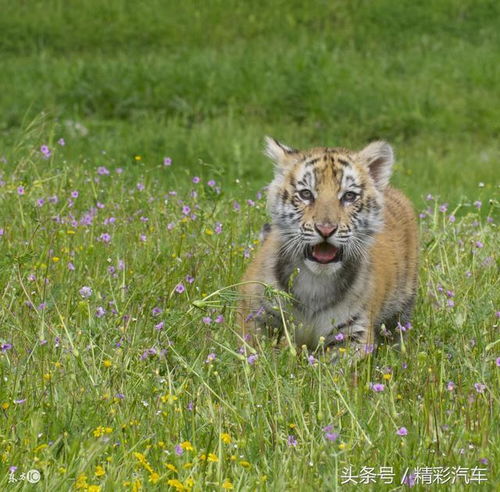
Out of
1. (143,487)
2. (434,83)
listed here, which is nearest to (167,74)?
(434,83)

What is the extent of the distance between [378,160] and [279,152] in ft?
2.20

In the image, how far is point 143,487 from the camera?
14.1 ft

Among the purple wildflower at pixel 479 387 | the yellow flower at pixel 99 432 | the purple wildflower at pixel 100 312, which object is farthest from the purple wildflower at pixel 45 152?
the purple wildflower at pixel 479 387

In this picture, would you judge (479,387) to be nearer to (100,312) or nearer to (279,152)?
(100,312)

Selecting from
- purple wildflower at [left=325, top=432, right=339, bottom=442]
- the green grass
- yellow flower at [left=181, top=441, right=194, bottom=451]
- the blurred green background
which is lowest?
the blurred green background

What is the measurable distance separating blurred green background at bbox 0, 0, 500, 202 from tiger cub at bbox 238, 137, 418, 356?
5266 mm

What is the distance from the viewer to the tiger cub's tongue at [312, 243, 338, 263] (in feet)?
22.0

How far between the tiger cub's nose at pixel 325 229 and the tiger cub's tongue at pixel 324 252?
237mm

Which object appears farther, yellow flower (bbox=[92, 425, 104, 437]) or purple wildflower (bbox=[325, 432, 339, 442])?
yellow flower (bbox=[92, 425, 104, 437])

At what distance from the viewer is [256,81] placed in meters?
17.4

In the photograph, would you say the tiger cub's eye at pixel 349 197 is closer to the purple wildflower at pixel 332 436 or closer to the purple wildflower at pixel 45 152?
the purple wildflower at pixel 332 436

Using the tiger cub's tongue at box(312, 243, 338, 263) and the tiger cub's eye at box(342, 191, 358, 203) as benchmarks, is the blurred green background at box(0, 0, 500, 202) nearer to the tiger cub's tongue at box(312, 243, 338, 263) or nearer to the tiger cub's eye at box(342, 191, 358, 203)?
the tiger cub's eye at box(342, 191, 358, 203)

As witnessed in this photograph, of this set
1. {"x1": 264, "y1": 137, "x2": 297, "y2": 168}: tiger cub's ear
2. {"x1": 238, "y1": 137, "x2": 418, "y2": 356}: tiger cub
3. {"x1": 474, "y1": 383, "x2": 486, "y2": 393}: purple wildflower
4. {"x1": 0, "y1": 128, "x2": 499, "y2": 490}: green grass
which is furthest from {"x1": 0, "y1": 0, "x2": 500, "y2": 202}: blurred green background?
{"x1": 474, "y1": 383, "x2": 486, "y2": 393}: purple wildflower

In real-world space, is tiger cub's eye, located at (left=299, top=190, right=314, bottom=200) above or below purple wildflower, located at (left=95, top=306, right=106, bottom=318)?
above
